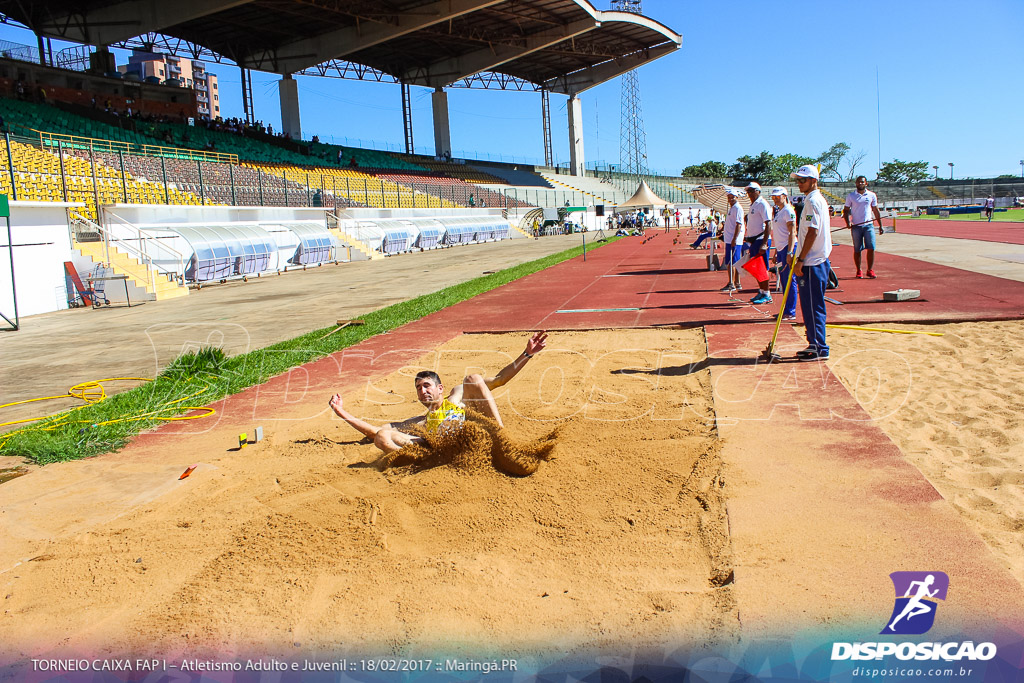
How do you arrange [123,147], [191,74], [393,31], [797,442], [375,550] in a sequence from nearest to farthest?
[375,550]
[797,442]
[123,147]
[393,31]
[191,74]

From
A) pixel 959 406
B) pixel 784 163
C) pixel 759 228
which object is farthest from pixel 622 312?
pixel 784 163

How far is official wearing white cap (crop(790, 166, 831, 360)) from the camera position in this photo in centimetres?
815

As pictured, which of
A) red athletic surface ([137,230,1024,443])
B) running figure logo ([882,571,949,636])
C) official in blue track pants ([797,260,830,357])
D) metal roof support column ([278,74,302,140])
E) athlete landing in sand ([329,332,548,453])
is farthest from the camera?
metal roof support column ([278,74,302,140])

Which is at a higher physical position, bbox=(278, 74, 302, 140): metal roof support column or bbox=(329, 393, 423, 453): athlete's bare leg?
bbox=(278, 74, 302, 140): metal roof support column

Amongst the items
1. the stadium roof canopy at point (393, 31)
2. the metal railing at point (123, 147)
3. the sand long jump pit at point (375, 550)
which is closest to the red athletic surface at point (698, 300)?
the sand long jump pit at point (375, 550)

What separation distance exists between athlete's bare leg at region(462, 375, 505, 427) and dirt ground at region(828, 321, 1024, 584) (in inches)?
119

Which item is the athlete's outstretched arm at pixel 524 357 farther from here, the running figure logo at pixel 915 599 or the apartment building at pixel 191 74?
the apartment building at pixel 191 74

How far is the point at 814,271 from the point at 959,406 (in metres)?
2.46

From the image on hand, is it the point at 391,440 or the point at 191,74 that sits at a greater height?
the point at 191,74

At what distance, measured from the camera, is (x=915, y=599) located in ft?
10.5

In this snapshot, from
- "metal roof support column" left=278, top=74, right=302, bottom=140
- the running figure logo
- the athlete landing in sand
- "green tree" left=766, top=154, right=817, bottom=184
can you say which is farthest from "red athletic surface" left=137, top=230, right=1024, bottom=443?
"green tree" left=766, top=154, right=817, bottom=184

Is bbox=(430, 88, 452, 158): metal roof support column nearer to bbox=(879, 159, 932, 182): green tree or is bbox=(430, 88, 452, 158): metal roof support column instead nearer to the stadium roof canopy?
the stadium roof canopy

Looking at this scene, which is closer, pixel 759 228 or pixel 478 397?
pixel 478 397

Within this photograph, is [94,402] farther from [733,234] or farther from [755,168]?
[755,168]
